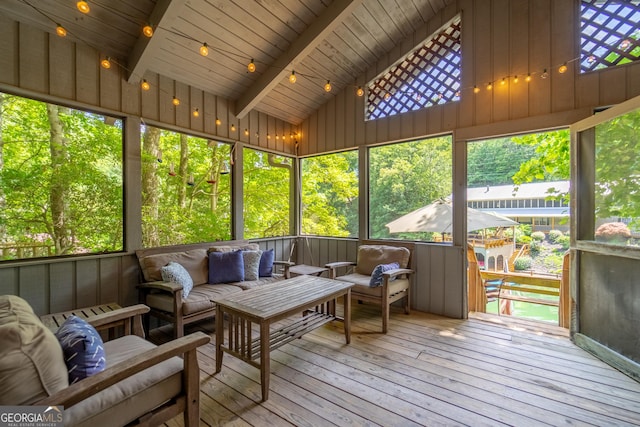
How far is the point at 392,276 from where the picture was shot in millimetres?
3189

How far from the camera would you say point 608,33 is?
8.85 feet

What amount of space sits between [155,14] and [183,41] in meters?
0.50

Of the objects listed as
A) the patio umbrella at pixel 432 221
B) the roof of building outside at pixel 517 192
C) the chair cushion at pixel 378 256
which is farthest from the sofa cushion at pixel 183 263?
the roof of building outside at pixel 517 192

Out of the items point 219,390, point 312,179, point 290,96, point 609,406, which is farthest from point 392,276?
point 290,96

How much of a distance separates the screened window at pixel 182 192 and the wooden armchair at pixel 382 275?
6.41ft

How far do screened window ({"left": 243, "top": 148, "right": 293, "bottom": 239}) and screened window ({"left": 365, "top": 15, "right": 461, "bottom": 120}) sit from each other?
1.84 m

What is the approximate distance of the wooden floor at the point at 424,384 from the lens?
178cm

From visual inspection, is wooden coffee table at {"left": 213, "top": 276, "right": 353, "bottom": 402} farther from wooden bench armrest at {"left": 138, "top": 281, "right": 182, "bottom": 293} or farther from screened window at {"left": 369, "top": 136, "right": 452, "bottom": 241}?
screened window at {"left": 369, "top": 136, "right": 452, "bottom": 241}

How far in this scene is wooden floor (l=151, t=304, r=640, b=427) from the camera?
5.85ft

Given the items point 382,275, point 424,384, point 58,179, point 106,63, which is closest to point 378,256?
point 382,275

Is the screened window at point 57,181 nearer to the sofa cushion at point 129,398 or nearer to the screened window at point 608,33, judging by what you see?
the sofa cushion at point 129,398

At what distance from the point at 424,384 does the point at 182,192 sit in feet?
13.9

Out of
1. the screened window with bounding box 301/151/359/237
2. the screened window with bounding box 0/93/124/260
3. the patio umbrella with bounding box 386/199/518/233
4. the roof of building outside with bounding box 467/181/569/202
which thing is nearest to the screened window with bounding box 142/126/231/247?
the screened window with bounding box 0/93/124/260

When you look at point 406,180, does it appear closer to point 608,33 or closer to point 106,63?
point 608,33
